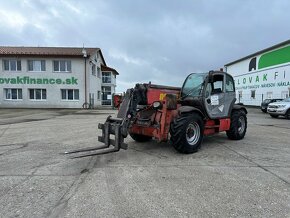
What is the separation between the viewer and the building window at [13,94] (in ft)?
90.6

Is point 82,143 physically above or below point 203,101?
below

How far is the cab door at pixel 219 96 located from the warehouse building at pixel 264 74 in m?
22.0

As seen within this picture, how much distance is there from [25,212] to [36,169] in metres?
1.99

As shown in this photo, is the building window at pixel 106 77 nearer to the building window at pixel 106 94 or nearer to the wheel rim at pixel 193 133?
the building window at pixel 106 94

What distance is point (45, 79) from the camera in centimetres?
2736

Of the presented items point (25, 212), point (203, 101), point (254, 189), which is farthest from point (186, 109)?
point (25, 212)

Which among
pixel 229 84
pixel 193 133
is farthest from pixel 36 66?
pixel 193 133

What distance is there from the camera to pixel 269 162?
5738mm

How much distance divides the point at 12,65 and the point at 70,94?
7243 mm

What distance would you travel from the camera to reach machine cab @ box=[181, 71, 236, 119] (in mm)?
7227

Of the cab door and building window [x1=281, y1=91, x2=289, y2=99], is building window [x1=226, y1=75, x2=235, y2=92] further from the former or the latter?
building window [x1=281, y1=91, x2=289, y2=99]

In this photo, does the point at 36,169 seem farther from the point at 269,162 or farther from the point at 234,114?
the point at 234,114

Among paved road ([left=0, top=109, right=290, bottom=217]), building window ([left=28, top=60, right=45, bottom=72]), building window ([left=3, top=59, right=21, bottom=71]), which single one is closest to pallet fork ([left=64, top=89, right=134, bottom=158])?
paved road ([left=0, top=109, right=290, bottom=217])

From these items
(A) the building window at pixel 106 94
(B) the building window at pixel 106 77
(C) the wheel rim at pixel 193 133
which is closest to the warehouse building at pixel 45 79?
(A) the building window at pixel 106 94
